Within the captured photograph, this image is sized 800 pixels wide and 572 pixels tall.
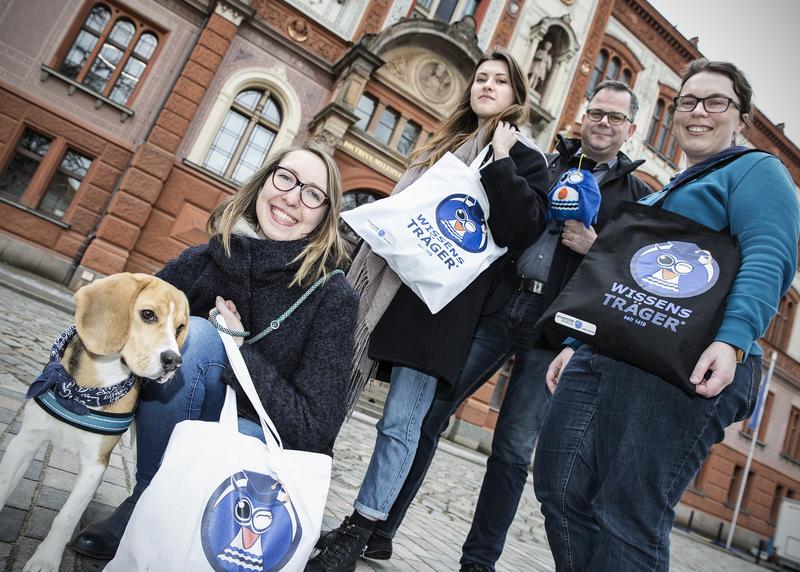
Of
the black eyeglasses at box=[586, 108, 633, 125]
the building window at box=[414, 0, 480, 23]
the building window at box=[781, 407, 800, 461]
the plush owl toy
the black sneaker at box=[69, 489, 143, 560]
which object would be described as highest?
the building window at box=[414, 0, 480, 23]

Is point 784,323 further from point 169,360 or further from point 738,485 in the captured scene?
point 169,360

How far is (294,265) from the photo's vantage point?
1950 mm

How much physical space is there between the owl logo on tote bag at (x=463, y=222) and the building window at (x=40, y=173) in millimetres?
11150

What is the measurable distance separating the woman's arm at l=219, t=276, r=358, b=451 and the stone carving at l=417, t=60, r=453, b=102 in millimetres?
Result: 12655

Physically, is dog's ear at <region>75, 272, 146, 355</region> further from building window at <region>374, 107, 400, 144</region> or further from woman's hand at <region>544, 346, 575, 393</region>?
building window at <region>374, 107, 400, 144</region>

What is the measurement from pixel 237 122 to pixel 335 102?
8.35 ft

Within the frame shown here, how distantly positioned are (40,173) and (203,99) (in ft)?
12.4

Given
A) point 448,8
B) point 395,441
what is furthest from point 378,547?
point 448,8

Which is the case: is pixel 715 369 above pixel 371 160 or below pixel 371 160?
below

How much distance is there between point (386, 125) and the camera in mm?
12969

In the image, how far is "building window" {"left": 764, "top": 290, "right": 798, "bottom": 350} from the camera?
19531mm

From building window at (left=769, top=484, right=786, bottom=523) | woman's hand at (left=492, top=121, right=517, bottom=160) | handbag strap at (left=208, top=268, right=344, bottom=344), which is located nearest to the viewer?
handbag strap at (left=208, top=268, right=344, bottom=344)

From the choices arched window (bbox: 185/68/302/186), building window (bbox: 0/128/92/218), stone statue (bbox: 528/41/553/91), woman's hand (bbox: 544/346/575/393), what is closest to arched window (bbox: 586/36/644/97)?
stone statue (bbox: 528/41/553/91)

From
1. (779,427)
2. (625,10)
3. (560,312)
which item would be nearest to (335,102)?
(560,312)
